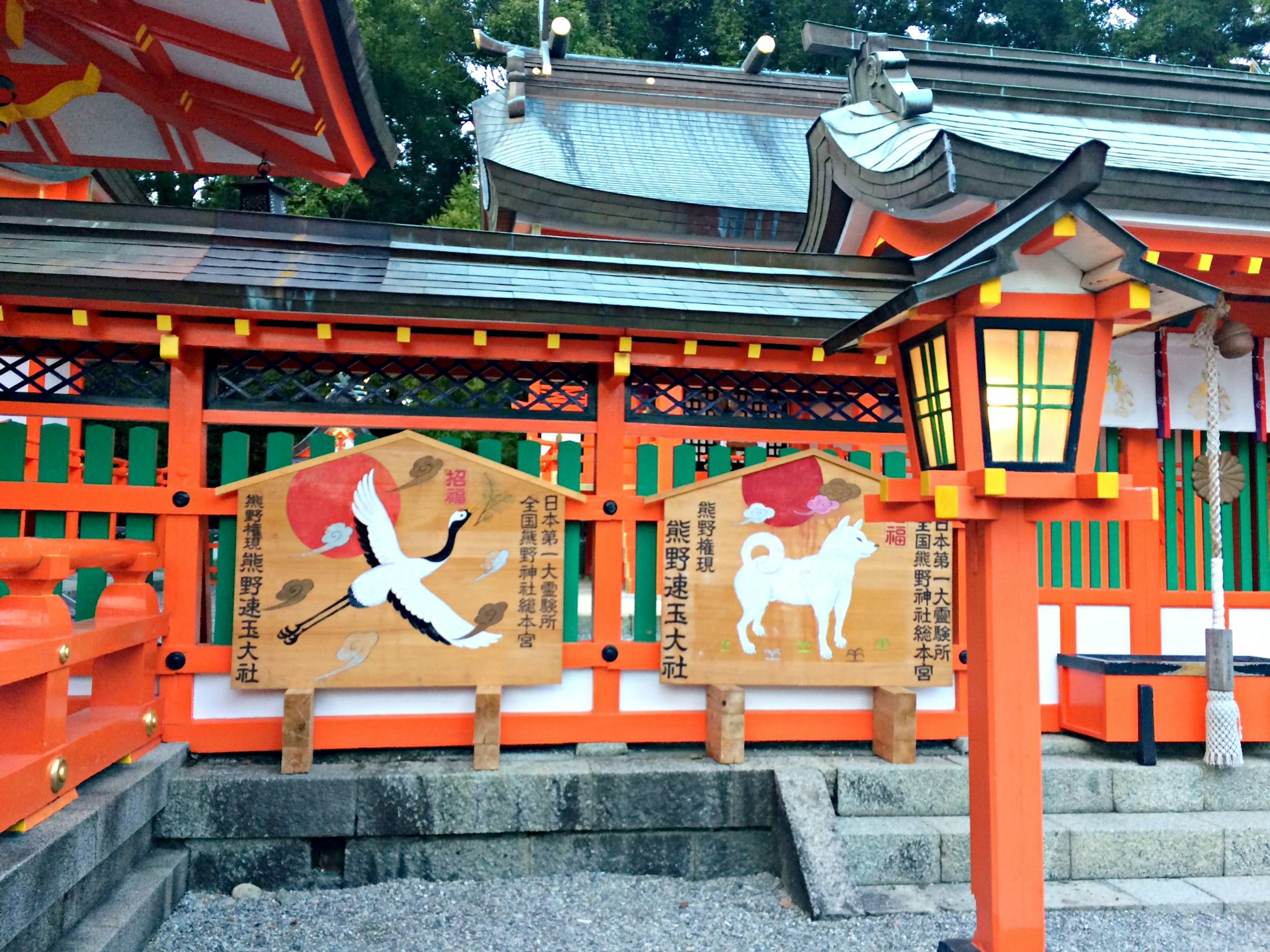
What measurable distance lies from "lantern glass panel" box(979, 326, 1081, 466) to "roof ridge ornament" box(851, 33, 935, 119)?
3.94 m

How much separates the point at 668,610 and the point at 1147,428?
367 centimetres

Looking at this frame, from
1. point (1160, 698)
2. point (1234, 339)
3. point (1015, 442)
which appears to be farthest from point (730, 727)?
point (1234, 339)

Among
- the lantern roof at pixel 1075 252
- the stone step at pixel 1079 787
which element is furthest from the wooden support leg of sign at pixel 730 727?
the lantern roof at pixel 1075 252

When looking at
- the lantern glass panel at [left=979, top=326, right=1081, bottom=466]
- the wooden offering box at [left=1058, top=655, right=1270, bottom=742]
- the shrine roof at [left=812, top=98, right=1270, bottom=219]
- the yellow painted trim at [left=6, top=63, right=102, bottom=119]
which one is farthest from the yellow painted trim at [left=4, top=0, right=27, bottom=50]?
the wooden offering box at [left=1058, top=655, right=1270, bottom=742]

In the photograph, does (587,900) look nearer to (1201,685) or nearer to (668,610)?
(668,610)

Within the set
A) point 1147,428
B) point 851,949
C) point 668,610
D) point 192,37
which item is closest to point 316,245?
point 192,37

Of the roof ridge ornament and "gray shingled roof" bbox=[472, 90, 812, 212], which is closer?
the roof ridge ornament

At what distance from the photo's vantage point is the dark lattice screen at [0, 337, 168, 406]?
5.18m

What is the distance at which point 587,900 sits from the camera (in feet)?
15.7

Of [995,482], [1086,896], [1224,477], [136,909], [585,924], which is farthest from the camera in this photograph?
[1224,477]

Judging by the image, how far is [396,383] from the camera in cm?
577

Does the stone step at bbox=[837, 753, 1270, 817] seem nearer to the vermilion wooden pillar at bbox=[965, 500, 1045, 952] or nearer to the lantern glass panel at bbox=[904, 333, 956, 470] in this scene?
the vermilion wooden pillar at bbox=[965, 500, 1045, 952]

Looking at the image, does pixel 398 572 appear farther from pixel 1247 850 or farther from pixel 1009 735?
pixel 1247 850

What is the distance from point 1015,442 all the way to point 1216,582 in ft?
10.8
